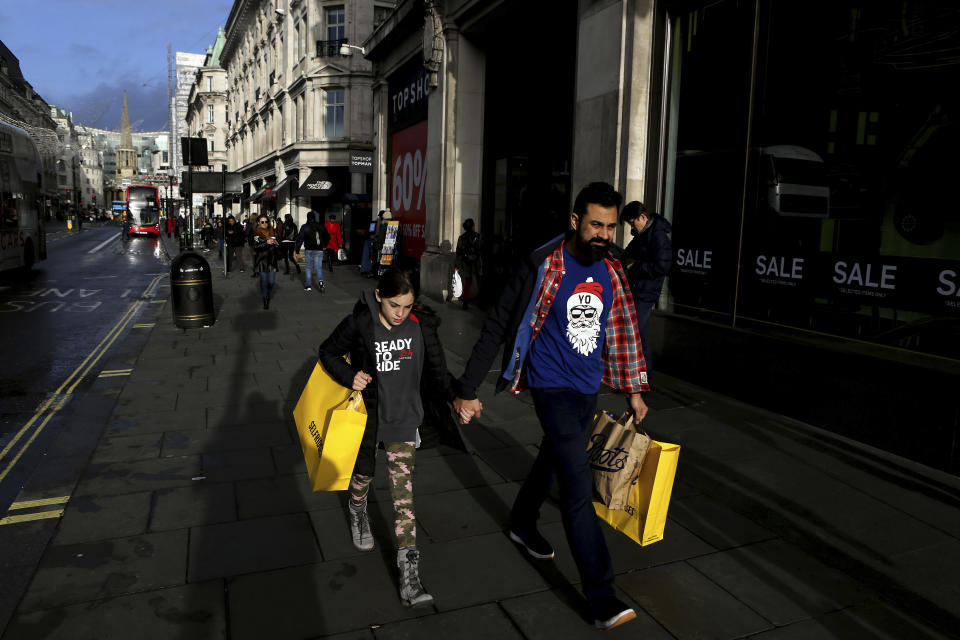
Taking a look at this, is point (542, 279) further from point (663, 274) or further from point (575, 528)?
point (663, 274)

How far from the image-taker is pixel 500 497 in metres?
4.34

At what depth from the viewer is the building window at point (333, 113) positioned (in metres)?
30.8

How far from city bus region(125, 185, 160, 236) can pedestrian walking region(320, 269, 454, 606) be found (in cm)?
5314

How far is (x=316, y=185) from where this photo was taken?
97.1ft

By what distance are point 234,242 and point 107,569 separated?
19.5 m

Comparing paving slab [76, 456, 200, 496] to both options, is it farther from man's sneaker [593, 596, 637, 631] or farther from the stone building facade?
the stone building facade

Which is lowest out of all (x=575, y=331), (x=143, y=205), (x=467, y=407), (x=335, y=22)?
(x=467, y=407)

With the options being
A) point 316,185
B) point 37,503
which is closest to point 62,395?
point 37,503

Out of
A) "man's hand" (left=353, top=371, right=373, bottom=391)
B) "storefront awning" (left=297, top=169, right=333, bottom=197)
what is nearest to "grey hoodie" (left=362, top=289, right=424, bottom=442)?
"man's hand" (left=353, top=371, right=373, bottom=391)

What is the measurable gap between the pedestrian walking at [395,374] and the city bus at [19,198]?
666 inches

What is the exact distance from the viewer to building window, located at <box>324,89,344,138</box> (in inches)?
1211

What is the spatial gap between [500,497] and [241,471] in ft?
5.86

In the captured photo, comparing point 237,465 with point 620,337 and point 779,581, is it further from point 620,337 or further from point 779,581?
point 779,581

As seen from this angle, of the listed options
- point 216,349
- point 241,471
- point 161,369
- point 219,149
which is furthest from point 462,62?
point 219,149
